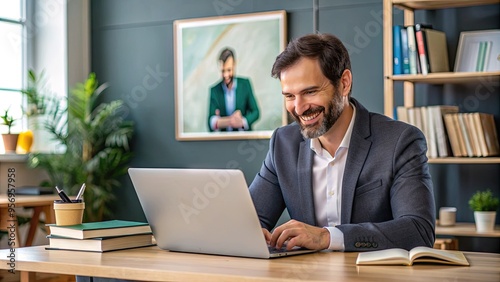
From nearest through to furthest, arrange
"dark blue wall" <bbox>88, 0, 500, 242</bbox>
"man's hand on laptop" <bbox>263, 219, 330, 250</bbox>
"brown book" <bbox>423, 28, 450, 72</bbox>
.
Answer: "man's hand on laptop" <bbox>263, 219, 330, 250</bbox> < "brown book" <bbox>423, 28, 450, 72</bbox> < "dark blue wall" <bbox>88, 0, 500, 242</bbox>

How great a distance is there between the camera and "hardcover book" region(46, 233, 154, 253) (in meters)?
2.32

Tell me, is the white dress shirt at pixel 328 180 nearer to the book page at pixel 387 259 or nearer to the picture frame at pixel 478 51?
the book page at pixel 387 259

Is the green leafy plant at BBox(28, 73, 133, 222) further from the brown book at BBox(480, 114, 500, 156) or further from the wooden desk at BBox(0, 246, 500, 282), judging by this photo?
the wooden desk at BBox(0, 246, 500, 282)

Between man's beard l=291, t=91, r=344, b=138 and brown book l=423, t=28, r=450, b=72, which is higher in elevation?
brown book l=423, t=28, r=450, b=72

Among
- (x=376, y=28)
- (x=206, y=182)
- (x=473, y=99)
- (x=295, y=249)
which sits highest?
(x=376, y=28)

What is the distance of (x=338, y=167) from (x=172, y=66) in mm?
3287

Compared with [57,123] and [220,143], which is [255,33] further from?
[57,123]

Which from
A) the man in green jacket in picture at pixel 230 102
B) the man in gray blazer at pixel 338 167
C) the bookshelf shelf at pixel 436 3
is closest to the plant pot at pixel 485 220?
the bookshelf shelf at pixel 436 3

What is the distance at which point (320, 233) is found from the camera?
222cm

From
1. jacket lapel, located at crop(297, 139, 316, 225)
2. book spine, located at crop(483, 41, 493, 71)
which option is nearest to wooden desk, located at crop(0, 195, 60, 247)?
jacket lapel, located at crop(297, 139, 316, 225)

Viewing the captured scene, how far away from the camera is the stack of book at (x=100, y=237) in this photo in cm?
233

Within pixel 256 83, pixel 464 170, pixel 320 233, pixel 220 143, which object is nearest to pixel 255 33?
pixel 256 83

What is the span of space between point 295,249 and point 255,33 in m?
3.31

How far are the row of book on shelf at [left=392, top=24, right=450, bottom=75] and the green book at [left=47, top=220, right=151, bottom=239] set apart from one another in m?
2.40
